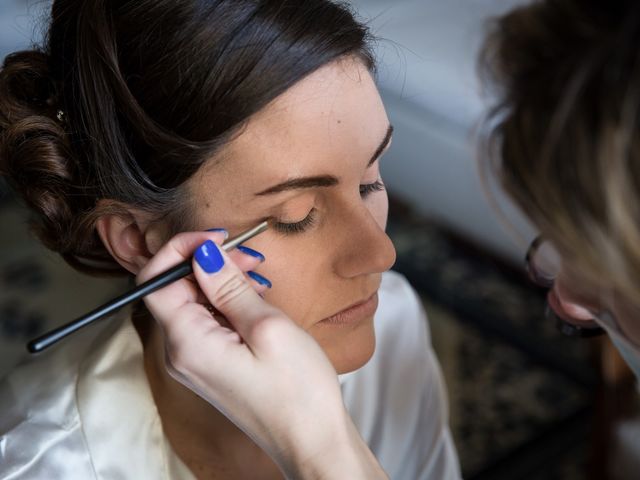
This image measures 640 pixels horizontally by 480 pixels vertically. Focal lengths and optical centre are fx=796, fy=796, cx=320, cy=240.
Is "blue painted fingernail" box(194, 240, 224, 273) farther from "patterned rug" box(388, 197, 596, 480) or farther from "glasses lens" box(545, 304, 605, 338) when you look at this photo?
"patterned rug" box(388, 197, 596, 480)

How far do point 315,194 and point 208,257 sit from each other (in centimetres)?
18

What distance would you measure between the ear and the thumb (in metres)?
0.19

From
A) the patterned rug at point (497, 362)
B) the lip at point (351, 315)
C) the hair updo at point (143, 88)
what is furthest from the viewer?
the patterned rug at point (497, 362)

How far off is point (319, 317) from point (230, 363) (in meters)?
0.25

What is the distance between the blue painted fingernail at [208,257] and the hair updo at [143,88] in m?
0.14

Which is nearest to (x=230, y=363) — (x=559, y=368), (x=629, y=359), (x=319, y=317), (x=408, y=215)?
(x=319, y=317)

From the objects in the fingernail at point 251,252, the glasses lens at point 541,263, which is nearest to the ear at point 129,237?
the fingernail at point 251,252

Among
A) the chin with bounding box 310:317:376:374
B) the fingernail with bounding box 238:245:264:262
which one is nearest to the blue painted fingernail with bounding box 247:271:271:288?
the fingernail with bounding box 238:245:264:262

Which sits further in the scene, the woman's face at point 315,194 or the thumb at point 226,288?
the woman's face at point 315,194

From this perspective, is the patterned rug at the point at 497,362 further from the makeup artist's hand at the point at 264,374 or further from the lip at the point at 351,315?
the makeup artist's hand at the point at 264,374

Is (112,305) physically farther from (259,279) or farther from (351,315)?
(351,315)

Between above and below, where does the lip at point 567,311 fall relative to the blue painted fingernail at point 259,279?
below

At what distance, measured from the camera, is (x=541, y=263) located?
0.99 m

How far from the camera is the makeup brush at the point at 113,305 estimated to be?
29.3 inches
